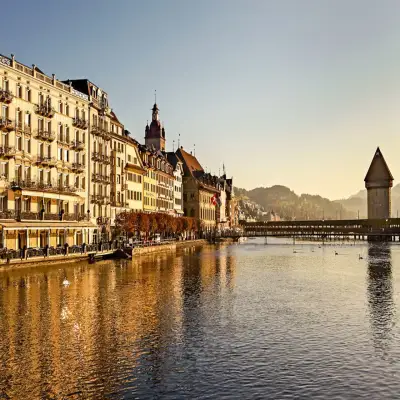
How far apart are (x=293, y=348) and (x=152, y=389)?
356 inches

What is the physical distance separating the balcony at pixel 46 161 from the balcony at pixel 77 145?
23.7 feet

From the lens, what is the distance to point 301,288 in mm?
53812

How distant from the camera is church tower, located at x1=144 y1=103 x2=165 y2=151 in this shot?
7495 inches

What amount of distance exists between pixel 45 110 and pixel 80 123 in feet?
38.6

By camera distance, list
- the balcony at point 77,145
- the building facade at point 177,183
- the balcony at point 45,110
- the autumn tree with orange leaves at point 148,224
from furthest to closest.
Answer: the building facade at point 177,183 → the autumn tree with orange leaves at point 148,224 → the balcony at point 77,145 → the balcony at point 45,110

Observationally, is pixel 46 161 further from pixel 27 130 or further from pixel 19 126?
pixel 19 126

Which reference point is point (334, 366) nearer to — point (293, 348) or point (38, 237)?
point (293, 348)

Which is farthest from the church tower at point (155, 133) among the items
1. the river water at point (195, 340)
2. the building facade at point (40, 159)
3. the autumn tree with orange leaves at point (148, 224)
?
the river water at point (195, 340)

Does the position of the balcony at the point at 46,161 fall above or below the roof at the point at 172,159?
→ below

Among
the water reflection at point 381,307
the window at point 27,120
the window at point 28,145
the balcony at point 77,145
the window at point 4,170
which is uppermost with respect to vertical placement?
the window at point 27,120

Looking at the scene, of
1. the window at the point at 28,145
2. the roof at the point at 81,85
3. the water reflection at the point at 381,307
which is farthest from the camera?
the roof at the point at 81,85

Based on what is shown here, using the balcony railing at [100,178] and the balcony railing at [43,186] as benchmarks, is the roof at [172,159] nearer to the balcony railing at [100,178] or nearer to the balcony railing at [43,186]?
the balcony railing at [100,178]

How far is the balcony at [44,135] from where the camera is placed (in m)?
77.9

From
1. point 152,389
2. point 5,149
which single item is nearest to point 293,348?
point 152,389
